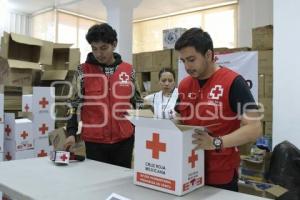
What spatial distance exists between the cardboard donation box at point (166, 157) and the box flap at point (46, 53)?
9.30ft

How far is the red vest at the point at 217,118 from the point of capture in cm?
114

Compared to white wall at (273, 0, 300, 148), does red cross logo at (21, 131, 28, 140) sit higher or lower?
lower

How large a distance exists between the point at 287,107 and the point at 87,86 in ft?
5.40

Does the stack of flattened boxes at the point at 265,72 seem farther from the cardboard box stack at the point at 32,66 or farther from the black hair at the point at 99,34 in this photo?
the black hair at the point at 99,34

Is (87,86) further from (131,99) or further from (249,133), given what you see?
(249,133)

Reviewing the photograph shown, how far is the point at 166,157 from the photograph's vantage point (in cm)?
105

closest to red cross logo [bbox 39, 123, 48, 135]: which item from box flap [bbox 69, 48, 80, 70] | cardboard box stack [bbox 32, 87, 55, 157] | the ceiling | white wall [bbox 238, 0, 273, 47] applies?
cardboard box stack [bbox 32, 87, 55, 157]

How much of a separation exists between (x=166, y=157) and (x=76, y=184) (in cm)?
37

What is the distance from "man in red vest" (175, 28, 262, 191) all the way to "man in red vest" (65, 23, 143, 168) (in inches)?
21.8

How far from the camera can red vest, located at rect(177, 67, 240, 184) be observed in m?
1.14

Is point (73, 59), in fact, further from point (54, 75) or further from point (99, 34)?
point (99, 34)

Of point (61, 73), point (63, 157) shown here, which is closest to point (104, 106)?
point (63, 157)

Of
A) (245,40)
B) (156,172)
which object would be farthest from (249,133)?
(245,40)

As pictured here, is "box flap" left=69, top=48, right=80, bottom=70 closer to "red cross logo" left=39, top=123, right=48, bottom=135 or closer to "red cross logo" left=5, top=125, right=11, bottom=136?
"red cross logo" left=39, top=123, right=48, bottom=135
